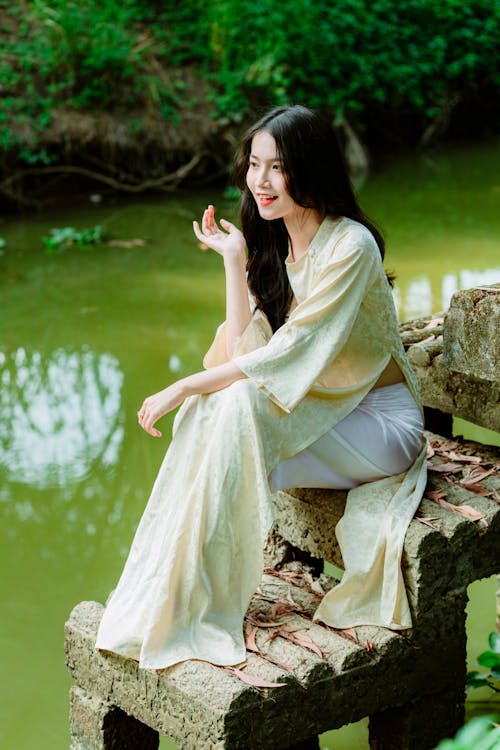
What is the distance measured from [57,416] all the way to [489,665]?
2533 millimetres

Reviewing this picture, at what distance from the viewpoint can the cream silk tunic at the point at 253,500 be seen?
2.21 m

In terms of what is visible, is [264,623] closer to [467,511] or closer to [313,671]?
[313,671]

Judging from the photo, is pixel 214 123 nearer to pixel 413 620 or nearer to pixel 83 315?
pixel 83 315

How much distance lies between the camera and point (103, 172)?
9.73 metres

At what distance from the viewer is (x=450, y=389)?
110 inches

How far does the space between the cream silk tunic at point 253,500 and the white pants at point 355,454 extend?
0.10ft

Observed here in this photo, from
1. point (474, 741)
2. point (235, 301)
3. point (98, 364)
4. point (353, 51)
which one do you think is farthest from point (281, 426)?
point (353, 51)

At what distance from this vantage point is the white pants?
94.8 inches

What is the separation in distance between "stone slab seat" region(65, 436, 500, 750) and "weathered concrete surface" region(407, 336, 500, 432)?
0.62 ft

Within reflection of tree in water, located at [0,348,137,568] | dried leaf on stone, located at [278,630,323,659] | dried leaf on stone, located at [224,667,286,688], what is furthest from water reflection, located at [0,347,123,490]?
dried leaf on stone, located at [224,667,286,688]

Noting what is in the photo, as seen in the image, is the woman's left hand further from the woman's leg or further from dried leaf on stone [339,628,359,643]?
dried leaf on stone [339,628,359,643]

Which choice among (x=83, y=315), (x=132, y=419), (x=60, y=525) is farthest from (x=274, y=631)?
(x=83, y=315)

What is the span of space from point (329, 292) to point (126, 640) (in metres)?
0.86

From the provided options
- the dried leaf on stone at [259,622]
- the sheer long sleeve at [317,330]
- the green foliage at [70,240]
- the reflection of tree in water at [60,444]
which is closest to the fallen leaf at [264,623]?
the dried leaf on stone at [259,622]
